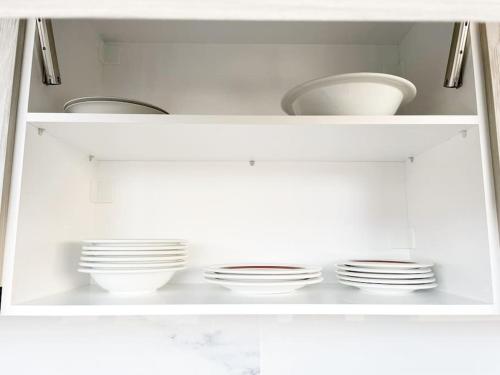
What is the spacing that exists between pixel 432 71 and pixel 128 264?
819mm

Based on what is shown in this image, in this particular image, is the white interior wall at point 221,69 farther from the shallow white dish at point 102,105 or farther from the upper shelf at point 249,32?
the shallow white dish at point 102,105

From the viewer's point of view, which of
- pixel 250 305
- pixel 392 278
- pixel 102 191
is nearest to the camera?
pixel 250 305

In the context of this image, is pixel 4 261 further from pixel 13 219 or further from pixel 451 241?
pixel 451 241

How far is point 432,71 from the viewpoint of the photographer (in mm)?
897

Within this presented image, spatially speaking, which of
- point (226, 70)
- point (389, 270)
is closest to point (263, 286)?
point (389, 270)

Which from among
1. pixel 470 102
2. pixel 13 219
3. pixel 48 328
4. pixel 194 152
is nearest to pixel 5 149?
pixel 13 219

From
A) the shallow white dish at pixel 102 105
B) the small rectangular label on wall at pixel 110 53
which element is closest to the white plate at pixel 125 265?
the shallow white dish at pixel 102 105

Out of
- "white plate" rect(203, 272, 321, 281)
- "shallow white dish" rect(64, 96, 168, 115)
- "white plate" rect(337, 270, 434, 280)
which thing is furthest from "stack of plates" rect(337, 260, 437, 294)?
"shallow white dish" rect(64, 96, 168, 115)

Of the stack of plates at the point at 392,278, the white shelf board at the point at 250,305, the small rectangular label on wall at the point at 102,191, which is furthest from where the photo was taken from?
the small rectangular label on wall at the point at 102,191

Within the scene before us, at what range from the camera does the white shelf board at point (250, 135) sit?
2.34 feet

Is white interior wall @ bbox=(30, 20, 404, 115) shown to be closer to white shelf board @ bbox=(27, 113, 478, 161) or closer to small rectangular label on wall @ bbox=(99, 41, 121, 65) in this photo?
small rectangular label on wall @ bbox=(99, 41, 121, 65)

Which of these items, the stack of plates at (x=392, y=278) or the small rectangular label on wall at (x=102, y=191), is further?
the small rectangular label on wall at (x=102, y=191)

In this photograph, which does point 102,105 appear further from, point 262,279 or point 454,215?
point 454,215

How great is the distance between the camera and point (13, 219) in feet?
2.23
